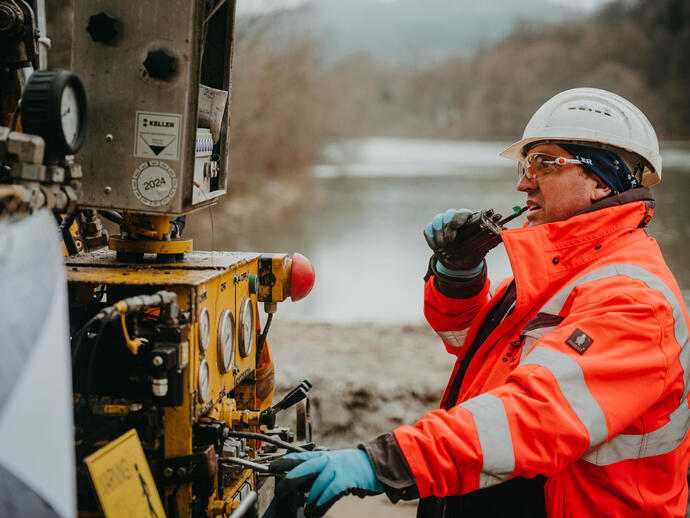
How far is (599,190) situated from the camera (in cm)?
180

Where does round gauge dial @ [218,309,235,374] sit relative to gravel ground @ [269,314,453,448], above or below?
above

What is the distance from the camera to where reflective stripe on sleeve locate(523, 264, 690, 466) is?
61.3 inches

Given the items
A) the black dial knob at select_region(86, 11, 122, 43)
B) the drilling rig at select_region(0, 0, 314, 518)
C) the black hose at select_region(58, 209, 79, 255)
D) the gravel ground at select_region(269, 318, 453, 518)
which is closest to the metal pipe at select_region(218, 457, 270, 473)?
the drilling rig at select_region(0, 0, 314, 518)

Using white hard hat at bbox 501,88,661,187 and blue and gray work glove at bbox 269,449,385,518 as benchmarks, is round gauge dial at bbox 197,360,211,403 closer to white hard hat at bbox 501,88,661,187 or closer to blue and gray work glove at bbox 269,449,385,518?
blue and gray work glove at bbox 269,449,385,518

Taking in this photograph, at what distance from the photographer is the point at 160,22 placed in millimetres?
1466

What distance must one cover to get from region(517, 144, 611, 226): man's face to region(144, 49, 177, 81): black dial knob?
1.02 m

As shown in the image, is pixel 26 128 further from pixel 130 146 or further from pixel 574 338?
pixel 574 338

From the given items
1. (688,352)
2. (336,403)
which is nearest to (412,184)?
(336,403)

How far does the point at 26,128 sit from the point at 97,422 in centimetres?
63

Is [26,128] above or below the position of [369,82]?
below

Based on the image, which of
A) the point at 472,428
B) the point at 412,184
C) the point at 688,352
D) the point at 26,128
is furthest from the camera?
the point at 412,184

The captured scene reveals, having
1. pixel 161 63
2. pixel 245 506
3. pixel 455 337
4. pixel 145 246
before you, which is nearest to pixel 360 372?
pixel 455 337

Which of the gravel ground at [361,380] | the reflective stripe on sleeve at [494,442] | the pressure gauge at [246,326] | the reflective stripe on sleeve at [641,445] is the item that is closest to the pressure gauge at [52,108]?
the pressure gauge at [246,326]

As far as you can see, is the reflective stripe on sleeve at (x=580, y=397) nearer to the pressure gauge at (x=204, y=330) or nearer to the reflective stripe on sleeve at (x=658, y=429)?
the reflective stripe on sleeve at (x=658, y=429)
